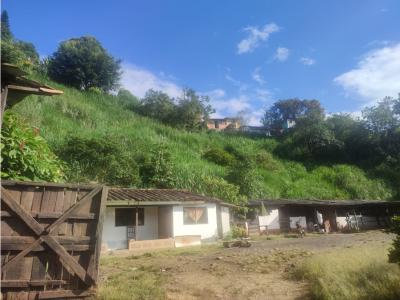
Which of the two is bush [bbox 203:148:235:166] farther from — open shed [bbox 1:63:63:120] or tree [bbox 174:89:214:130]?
open shed [bbox 1:63:63:120]

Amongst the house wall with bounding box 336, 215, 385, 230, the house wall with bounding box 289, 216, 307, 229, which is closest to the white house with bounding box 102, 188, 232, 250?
the house wall with bounding box 289, 216, 307, 229

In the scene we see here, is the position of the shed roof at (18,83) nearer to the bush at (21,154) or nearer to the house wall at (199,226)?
the bush at (21,154)

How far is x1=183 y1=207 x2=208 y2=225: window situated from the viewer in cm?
2333

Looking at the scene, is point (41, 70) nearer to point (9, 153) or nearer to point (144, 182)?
point (144, 182)

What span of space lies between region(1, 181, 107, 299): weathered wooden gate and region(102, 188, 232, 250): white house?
12440mm

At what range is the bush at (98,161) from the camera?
83.2ft

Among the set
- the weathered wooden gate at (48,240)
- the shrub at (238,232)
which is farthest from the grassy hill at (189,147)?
the weathered wooden gate at (48,240)

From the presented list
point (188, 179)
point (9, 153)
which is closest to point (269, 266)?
point (9, 153)

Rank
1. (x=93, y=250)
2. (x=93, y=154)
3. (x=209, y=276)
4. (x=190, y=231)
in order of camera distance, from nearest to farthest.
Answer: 1. (x=93, y=250)
2. (x=209, y=276)
3. (x=190, y=231)
4. (x=93, y=154)

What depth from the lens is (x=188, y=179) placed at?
100ft

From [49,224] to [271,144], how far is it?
5418 cm

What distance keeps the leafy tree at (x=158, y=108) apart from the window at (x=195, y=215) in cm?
2925

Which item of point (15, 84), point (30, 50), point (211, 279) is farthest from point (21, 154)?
point (30, 50)

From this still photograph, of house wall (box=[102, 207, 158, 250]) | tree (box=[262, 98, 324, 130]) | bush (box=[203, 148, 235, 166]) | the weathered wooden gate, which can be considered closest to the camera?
the weathered wooden gate
